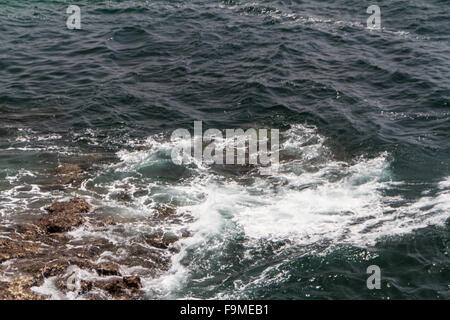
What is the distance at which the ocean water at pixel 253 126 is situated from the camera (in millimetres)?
13625

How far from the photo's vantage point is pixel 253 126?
69.8 feet

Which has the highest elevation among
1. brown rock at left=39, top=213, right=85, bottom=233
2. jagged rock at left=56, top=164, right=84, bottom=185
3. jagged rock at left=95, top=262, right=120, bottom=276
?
jagged rock at left=56, top=164, right=84, bottom=185

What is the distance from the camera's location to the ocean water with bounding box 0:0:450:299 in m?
13.6

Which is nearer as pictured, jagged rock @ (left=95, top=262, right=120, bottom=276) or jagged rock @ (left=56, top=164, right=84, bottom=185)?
jagged rock @ (left=95, top=262, right=120, bottom=276)

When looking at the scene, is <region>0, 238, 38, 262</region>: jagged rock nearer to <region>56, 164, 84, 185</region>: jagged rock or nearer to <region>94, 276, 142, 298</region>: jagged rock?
<region>94, 276, 142, 298</region>: jagged rock

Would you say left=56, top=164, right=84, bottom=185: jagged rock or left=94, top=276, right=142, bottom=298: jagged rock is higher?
left=56, top=164, right=84, bottom=185: jagged rock

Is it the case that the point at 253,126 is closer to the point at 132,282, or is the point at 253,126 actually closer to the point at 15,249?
the point at 132,282

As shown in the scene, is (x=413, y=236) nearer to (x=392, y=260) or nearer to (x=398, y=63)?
(x=392, y=260)

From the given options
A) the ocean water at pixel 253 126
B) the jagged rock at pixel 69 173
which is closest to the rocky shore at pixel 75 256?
the ocean water at pixel 253 126

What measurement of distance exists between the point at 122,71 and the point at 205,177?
35.1 ft

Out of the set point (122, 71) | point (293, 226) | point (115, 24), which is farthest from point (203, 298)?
point (115, 24)

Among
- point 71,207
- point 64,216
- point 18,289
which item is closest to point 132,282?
point 18,289

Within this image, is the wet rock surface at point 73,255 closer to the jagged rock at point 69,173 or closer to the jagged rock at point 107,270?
the jagged rock at point 107,270

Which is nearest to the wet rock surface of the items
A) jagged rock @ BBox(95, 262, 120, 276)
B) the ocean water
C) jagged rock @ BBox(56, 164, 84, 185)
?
jagged rock @ BBox(95, 262, 120, 276)
